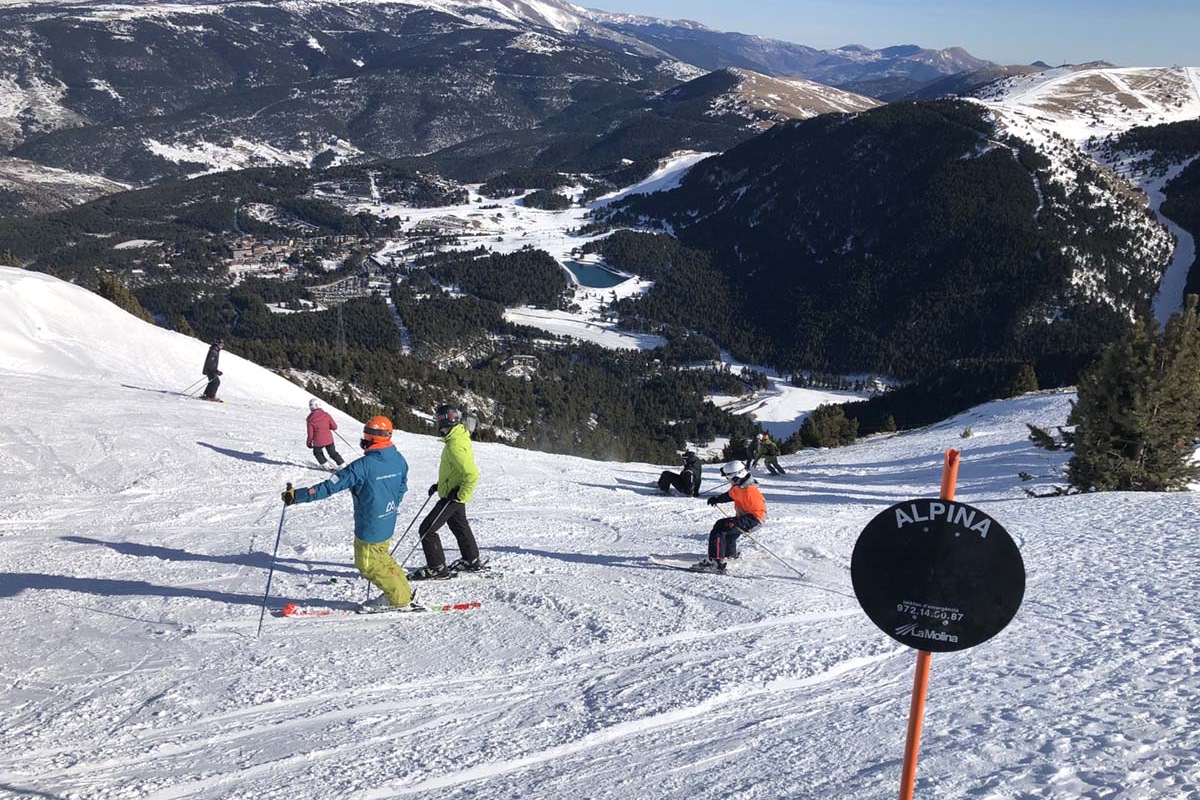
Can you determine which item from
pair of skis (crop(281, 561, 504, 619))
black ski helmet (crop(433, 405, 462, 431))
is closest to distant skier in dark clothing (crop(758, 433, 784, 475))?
black ski helmet (crop(433, 405, 462, 431))

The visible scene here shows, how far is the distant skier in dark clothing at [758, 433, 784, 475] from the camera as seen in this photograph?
24.8m

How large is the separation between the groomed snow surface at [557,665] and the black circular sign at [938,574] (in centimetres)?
176

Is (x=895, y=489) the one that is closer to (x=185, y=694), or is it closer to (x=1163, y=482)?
(x=1163, y=482)

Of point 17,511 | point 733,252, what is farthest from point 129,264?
point 17,511

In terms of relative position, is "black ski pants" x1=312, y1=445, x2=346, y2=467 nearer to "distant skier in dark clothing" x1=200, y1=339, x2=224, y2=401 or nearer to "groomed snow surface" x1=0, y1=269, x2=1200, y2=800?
"groomed snow surface" x1=0, y1=269, x2=1200, y2=800

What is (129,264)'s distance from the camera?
18088 cm

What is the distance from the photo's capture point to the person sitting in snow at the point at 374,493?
7.60m

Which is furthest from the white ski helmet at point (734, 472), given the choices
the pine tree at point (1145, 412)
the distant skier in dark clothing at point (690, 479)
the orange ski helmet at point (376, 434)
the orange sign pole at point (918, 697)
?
the pine tree at point (1145, 412)

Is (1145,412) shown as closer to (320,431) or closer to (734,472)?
(734,472)

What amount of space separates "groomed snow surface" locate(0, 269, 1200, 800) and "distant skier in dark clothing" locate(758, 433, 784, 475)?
10.6 meters

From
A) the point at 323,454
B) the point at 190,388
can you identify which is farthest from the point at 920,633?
the point at 190,388

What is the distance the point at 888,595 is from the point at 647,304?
536 feet

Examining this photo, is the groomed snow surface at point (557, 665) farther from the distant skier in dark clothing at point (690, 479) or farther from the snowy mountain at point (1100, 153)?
the snowy mountain at point (1100, 153)

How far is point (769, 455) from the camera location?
26.0 meters
